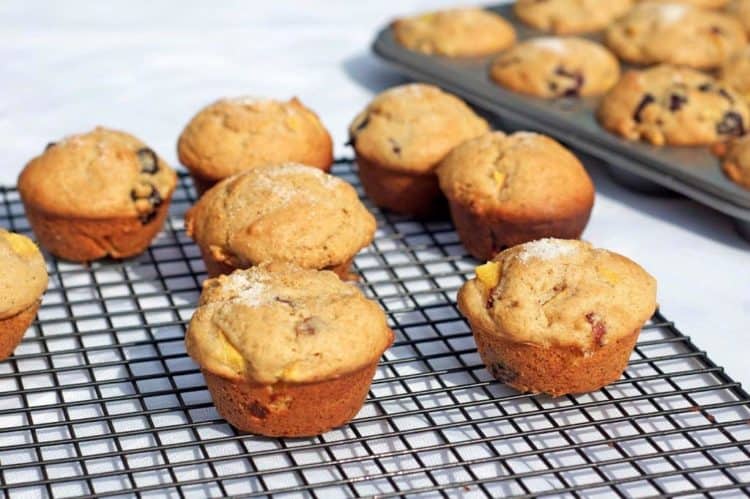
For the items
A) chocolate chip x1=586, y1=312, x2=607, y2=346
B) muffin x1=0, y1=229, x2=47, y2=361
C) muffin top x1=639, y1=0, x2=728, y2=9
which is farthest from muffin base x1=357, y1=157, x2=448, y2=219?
muffin top x1=639, y1=0, x2=728, y2=9

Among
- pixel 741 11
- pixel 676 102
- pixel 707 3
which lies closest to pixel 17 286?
pixel 676 102

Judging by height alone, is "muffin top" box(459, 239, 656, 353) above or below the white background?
above

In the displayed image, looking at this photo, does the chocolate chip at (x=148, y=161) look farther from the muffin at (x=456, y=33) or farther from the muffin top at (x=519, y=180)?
the muffin at (x=456, y=33)

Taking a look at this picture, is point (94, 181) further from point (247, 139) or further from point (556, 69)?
point (556, 69)

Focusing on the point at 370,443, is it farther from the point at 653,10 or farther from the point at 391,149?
the point at 653,10

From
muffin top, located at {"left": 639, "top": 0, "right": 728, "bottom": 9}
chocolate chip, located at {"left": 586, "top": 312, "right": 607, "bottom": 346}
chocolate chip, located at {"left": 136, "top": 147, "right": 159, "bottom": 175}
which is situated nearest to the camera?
chocolate chip, located at {"left": 586, "top": 312, "right": 607, "bottom": 346}

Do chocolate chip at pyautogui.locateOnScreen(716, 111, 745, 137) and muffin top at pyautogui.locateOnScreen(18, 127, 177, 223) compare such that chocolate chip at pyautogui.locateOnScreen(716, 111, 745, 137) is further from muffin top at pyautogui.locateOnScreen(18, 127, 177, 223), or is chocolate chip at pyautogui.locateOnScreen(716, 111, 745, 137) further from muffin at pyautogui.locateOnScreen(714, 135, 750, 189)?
muffin top at pyautogui.locateOnScreen(18, 127, 177, 223)

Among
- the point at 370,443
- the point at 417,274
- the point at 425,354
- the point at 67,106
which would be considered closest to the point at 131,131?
the point at 67,106
